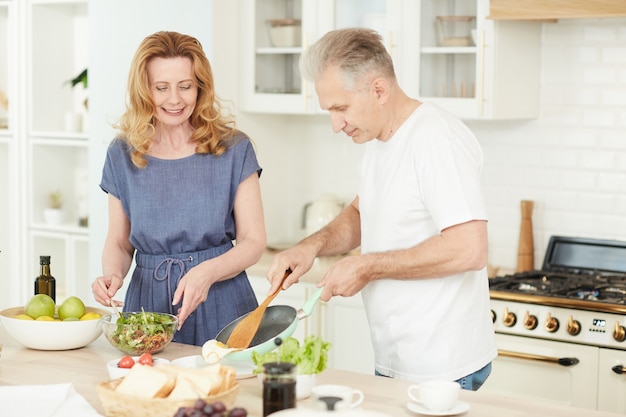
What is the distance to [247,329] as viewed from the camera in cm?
272

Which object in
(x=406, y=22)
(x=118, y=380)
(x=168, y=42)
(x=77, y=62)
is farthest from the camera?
(x=77, y=62)

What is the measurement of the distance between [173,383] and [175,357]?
59 centimetres

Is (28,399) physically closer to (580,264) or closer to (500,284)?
(500,284)

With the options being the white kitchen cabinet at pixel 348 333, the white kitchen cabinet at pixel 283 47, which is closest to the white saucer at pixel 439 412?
the white kitchen cabinet at pixel 348 333

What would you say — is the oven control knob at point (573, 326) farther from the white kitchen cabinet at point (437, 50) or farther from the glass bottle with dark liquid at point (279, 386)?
the glass bottle with dark liquid at point (279, 386)

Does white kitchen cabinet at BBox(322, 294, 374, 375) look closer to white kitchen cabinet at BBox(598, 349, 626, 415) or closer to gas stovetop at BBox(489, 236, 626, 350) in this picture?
gas stovetop at BBox(489, 236, 626, 350)

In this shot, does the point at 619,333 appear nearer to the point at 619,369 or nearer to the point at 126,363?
the point at 619,369

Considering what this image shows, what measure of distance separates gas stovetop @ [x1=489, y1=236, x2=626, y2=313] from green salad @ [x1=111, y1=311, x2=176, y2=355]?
65.4 inches

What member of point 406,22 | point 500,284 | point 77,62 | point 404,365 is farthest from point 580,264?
point 77,62

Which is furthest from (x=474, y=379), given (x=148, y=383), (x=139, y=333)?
(x=148, y=383)

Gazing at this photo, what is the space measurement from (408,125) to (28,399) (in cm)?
124

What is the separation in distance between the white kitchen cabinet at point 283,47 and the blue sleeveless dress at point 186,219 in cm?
151

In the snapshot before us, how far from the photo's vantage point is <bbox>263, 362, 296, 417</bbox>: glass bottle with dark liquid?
2.10m

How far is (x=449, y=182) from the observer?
2.70 metres
